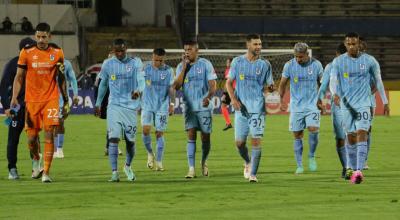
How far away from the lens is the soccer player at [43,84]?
16938 mm

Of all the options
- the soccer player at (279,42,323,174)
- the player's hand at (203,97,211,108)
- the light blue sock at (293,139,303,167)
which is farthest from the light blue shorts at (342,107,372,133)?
the soccer player at (279,42,323,174)

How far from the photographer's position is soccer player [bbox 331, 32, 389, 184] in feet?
56.0

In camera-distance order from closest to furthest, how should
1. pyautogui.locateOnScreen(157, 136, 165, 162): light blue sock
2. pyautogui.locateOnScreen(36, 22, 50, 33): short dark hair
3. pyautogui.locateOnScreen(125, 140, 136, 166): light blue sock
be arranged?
pyautogui.locateOnScreen(36, 22, 50, 33): short dark hair < pyautogui.locateOnScreen(125, 140, 136, 166): light blue sock < pyautogui.locateOnScreen(157, 136, 165, 162): light blue sock

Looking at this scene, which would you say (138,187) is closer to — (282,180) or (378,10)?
(282,180)

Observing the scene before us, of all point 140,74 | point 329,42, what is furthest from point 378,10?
point 140,74

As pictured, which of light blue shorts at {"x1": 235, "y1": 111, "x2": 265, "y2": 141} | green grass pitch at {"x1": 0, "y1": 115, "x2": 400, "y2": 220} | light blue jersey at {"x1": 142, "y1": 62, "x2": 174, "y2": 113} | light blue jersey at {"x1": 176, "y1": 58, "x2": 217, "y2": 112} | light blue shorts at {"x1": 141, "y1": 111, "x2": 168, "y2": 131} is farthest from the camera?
light blue jersey at {"x1": 142, "y1": 62, "x2": 174, "y2": 113}

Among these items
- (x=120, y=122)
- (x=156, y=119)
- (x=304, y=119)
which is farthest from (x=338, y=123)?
(x=156, y=119)

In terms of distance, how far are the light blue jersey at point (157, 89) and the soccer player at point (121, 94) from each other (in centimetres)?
388

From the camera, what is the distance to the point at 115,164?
681 inches

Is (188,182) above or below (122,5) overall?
below

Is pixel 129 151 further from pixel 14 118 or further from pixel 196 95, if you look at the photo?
pixel 14 118

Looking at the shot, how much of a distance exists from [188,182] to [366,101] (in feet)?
9.30

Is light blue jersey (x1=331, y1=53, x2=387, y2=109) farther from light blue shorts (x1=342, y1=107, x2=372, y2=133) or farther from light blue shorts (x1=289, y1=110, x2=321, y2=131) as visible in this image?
light blue shorts (x1=289, y1=110, x2=321, y2=131)

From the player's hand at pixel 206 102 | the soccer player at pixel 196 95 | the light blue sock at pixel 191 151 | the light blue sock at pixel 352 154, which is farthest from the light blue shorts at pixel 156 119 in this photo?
the light blue sock at pixel 352 154
